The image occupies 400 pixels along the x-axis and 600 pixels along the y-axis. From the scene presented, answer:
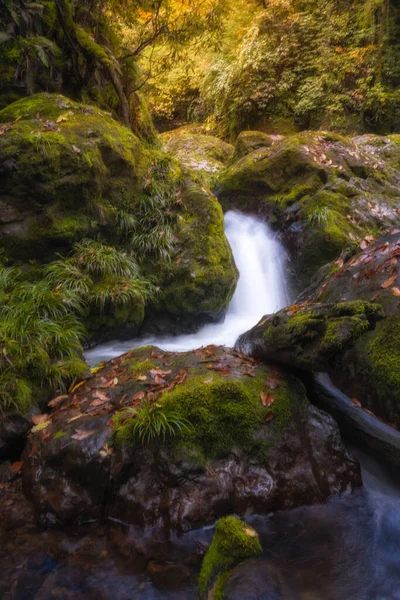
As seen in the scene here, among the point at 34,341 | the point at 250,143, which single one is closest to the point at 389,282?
the point at 34,341

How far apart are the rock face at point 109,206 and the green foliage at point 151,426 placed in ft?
10.1

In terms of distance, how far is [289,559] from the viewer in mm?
2668

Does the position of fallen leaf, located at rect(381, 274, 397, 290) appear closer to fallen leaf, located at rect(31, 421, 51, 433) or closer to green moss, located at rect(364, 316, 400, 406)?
green moss, located at rect(364, 316, 400, 406)

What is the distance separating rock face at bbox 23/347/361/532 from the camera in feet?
9.93

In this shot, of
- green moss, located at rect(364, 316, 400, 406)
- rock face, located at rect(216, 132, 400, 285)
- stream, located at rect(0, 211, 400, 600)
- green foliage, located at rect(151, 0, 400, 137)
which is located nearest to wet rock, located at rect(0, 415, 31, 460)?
stream, located at rect(0, 211, 400, 600)

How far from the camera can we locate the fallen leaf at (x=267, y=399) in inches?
136

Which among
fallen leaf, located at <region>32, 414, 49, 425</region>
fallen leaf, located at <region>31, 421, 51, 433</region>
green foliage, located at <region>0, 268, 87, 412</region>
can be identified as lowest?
fallen leaf, located at <region>32, 414, 49, 425</region>

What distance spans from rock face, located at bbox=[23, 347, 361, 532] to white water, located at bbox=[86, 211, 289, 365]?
3.02 m

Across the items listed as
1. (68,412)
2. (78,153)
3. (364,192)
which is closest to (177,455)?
(68,412)

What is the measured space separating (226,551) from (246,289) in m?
6.49

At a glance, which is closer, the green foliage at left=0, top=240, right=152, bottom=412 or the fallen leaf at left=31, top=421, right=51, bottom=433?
the fallen leaf at left=31, top=421, right=51, bottom=433

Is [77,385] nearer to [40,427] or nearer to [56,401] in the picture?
[56,401]

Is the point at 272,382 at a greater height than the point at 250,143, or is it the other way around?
the point at 250,143

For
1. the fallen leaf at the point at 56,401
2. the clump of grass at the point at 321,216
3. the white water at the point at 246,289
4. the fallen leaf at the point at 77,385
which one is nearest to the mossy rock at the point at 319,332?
the fallen leaf at the point at 77,385
